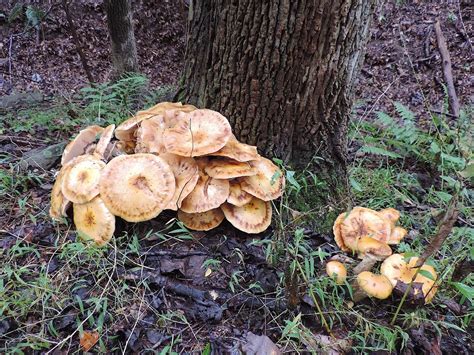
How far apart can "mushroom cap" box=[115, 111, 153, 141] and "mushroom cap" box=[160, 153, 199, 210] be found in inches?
17.2

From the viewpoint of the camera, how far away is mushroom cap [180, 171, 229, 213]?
2.87m

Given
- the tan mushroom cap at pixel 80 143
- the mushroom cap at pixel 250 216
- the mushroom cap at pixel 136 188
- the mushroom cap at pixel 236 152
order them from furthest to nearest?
the tan mushroom cap at pixel 80 143
the mushroom cap at pixel 250 216
the mushroom cap at pixel 236 152
the mushroom cap at pixel 136 188

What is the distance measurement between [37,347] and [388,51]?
10.5m

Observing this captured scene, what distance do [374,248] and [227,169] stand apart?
1.29 m

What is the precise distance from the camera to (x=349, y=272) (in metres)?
2.96

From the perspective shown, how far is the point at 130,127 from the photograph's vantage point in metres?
3.23

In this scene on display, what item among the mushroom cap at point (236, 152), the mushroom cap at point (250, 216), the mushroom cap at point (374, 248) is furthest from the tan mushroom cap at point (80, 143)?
the mushroom cap at point (374, 248)

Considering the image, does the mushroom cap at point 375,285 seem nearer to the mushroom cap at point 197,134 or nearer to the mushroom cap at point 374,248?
the mushroom cap at point 374,248

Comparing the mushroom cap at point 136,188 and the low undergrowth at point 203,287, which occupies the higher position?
the mushroom cap at point 136,188

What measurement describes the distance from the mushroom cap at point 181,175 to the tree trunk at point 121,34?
428 centimetres

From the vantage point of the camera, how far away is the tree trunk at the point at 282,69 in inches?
113

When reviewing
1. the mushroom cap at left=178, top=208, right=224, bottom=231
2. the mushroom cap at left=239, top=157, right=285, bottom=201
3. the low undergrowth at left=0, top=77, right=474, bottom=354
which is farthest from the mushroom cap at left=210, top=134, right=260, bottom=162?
the mushroom cap at left=178, top=208, right=224, bottom=231

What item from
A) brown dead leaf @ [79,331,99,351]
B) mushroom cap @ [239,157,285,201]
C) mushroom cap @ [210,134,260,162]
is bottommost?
brown dead leaf @ [79,331,99,351]

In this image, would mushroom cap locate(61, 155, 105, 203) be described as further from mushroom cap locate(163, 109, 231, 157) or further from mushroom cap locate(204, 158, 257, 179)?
mushroom cap locate(204, 158, 257, 179)
